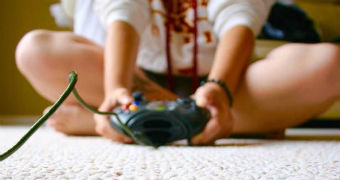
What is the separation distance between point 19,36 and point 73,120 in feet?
3.44

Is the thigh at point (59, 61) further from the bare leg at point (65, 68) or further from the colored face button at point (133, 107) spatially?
the colored face button at point (133, 107)

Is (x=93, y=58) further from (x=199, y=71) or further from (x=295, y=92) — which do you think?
(x=295, y=92)

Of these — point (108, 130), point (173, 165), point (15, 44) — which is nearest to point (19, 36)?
point (15, 44)

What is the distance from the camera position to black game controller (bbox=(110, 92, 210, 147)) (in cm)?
44

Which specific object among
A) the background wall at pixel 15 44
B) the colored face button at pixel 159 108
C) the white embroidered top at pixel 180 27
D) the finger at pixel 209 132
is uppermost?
the background wall at pixel 15 44

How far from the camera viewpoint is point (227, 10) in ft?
2.11

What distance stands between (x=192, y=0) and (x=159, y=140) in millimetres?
335

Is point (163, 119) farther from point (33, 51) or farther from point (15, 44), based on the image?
point (15, 44)

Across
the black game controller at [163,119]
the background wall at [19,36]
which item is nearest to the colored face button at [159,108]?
the black game controller at [163,119]

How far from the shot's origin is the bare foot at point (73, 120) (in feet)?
2.16

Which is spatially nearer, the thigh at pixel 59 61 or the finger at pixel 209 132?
the finger at pixel 209 132

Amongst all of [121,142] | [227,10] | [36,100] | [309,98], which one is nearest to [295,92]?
[309,98]

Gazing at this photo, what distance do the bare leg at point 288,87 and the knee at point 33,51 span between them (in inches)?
12.5

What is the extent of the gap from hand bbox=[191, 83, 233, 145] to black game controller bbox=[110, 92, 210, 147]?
0.03 ft
